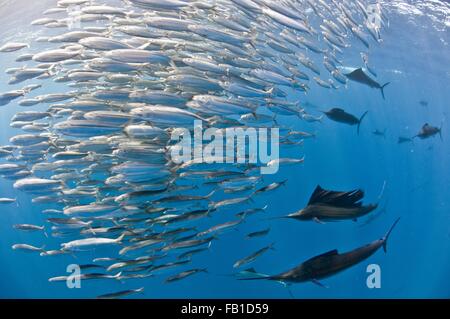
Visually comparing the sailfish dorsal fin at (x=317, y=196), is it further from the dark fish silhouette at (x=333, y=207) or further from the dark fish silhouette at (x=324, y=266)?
the dark fish silhouette at (x=324, y=266)

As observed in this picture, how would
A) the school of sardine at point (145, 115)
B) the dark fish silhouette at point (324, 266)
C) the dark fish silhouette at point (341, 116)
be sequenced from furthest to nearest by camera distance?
the dark fish silhouette at point (341, 116) < the school of sardine at point (145, 115) < the dark fish silhouette at point (324, 266)

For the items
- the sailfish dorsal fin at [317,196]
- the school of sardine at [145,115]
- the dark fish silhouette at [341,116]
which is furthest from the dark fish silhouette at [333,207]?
the dark fish silhouette at [341,116]

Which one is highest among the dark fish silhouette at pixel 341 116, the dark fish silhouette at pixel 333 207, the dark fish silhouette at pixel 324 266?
the dark fish silhouette at pixel 341 116

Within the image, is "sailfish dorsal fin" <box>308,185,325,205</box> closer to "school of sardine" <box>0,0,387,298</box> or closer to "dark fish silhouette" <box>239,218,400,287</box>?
"dark fish silhouette" <box>239,218,400,287</box>

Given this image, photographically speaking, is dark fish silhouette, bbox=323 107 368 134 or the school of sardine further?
dark fish silhouette, bbox=323 107 368 134

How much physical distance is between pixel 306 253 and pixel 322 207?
14.4 metres

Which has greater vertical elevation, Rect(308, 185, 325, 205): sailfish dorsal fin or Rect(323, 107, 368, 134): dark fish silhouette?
Rect(323, 107, 368, 134): dark fish silhouette

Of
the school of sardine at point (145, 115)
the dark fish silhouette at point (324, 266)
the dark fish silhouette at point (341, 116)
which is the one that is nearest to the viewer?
the dark fish silhouette at point (324, 266)

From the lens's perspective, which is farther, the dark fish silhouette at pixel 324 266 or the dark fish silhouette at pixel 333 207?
the dark fish silhouette at pixel 333 207

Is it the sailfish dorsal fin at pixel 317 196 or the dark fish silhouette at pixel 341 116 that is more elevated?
the dark fish silhouette at pixel 341 116

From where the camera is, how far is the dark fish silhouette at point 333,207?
446 centimetres

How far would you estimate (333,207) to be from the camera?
176 inches

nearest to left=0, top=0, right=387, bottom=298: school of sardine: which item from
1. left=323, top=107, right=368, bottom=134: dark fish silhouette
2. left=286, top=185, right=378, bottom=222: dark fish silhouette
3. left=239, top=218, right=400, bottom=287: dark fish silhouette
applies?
left=323, top=107, right=368, bottom=134: dark fish silhouette

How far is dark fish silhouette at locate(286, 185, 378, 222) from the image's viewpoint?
4461mm
